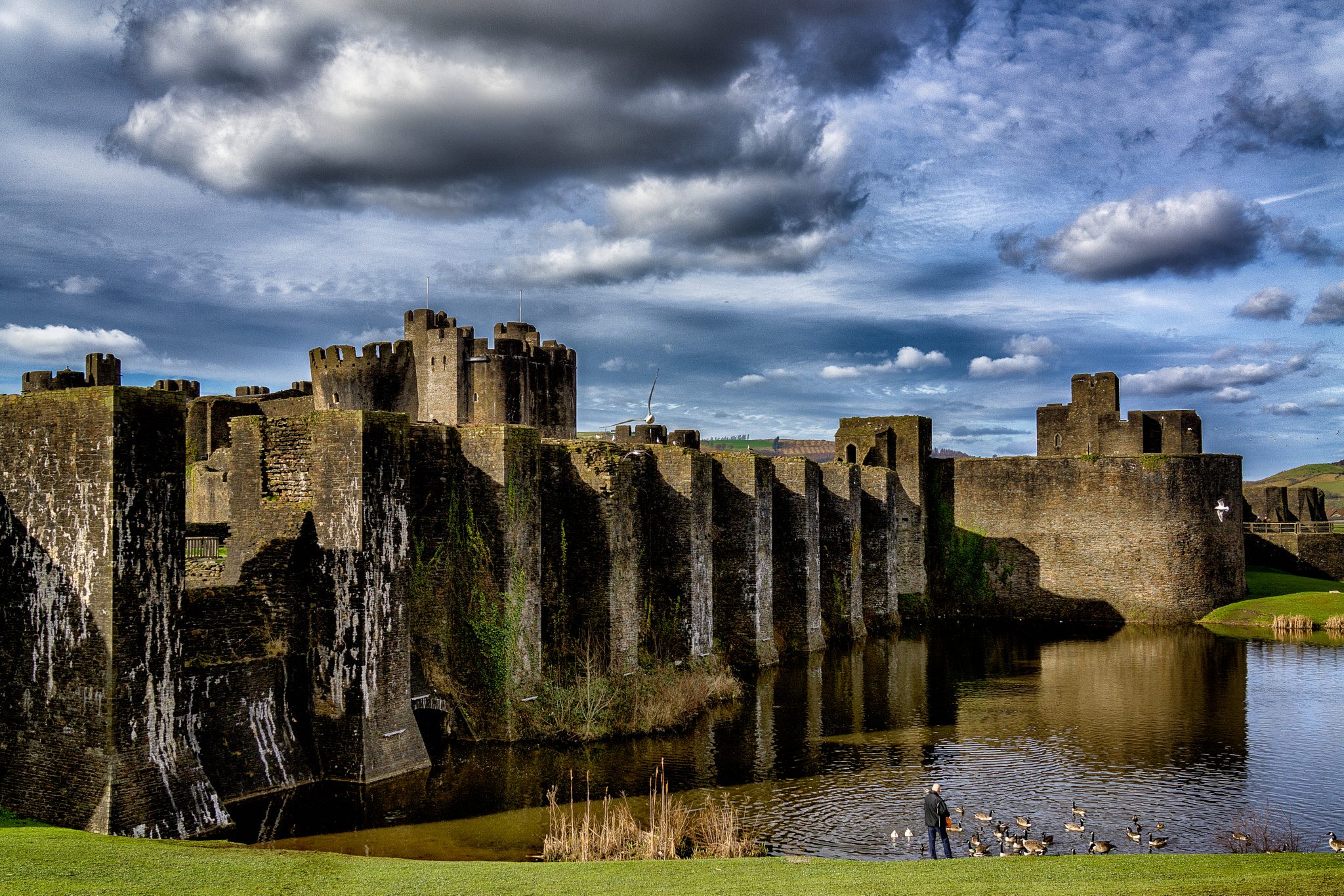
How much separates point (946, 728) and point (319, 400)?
101ft

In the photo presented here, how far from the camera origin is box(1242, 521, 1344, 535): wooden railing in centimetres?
4641

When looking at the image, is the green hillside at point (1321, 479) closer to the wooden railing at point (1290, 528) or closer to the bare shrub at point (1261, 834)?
the wooden railing at point (1290, 528)

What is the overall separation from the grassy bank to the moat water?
9369 mm

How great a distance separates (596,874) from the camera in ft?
37.6

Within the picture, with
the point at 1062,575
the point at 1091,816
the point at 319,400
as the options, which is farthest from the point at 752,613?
the point at 319,400

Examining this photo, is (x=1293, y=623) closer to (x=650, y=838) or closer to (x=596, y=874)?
(x=650, y=838)

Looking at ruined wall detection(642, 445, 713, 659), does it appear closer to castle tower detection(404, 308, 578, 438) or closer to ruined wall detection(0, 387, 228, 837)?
ruined wall detection(0, 387, 228, 837)

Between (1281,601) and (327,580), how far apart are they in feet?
122

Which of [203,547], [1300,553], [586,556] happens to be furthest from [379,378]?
[1300,553]

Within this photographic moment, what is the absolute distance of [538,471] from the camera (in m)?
20.4

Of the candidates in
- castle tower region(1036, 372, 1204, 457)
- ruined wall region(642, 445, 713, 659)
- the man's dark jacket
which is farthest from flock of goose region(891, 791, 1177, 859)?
castle tower region(1036, 372, 1204, 457)

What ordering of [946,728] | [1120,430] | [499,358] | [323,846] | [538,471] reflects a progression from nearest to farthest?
[323,846]
[538,471]
[946,728]
[499,358]
[1120,430]

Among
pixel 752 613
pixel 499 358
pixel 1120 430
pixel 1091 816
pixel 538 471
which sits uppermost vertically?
pixel 499 358

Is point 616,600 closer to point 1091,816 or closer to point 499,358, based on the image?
point 1091,816
